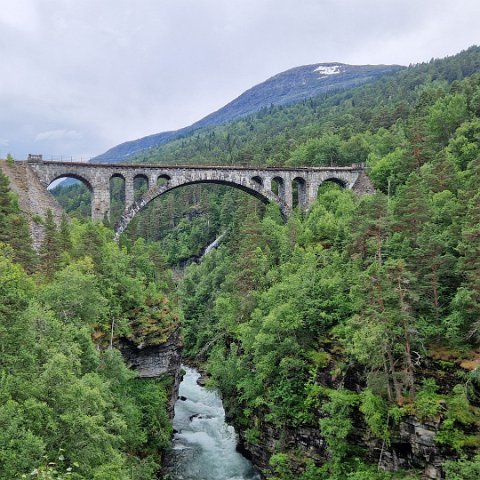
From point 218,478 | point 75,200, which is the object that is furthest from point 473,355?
point 75,200

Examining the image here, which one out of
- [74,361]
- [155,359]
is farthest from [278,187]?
[74,361]

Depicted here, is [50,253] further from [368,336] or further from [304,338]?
[368,336]

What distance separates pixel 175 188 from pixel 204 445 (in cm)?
3295

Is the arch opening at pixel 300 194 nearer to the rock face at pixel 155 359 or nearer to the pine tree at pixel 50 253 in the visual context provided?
the rock face at pixel 155 359

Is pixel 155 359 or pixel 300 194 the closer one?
pixel 155 359

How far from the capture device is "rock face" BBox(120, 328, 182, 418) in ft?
111

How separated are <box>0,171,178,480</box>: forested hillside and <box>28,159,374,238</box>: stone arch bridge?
1058 cm

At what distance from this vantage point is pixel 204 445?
116 feet

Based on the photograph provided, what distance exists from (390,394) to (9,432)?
Answer: 16395 millimetres

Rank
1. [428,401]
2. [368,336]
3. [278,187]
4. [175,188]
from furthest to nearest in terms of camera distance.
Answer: [278,187] → [175,188] → [368,336] → [428,401]

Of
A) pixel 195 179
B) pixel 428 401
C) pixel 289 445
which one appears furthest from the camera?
pixel 195 179

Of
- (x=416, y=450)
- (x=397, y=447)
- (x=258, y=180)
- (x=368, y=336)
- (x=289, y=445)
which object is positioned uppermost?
(x=258, y=180)

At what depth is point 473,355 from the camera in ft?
76.6

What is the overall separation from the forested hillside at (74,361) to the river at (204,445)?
2.49 meters
